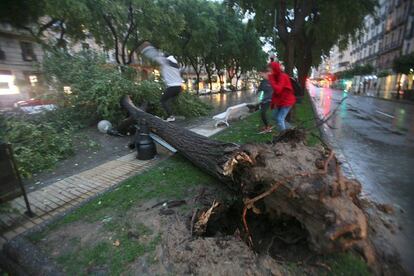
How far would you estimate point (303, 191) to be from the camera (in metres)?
2.18

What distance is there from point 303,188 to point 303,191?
0.10ft

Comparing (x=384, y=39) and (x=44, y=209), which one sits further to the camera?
(x=384, y=39)

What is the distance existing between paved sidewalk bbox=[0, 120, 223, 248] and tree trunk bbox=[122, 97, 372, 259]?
85.7 inches

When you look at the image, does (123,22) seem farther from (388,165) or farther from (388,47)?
(388,47)

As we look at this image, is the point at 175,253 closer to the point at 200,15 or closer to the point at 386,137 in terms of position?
the point at 386,137

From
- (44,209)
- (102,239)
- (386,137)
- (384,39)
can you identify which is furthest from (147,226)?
(384,39)

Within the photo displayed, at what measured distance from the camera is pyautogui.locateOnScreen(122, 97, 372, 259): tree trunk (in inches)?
76.9

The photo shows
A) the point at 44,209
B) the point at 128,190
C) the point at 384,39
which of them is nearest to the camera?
the point at 44,209

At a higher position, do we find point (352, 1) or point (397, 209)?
point (352, 1)

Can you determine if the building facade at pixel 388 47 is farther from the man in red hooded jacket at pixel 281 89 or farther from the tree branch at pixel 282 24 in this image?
the man in red hooded jacket at pixel 281 89

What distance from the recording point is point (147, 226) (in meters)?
2.81

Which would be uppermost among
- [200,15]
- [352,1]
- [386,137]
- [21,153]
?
[200,15]

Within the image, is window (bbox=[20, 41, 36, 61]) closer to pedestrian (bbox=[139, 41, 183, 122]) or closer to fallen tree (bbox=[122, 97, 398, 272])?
pedestrian (bbox=[139, 41, 183, 122])

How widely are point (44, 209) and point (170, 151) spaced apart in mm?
2658
